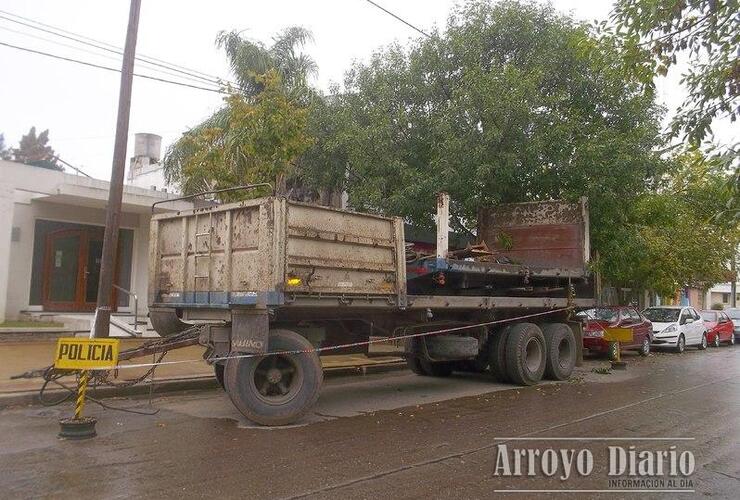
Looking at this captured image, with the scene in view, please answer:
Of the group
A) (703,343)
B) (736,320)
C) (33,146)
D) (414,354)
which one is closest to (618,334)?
(703,343)

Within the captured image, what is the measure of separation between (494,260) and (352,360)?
12.9 feet

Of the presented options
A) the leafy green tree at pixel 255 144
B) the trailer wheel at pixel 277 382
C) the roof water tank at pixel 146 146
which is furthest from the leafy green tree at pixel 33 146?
the trailer wheel at pixel 277 382

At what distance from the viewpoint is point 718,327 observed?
23953 millimetres

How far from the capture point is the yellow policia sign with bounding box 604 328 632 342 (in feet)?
55.4

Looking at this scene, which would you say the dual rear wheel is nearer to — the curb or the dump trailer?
the dump trailer

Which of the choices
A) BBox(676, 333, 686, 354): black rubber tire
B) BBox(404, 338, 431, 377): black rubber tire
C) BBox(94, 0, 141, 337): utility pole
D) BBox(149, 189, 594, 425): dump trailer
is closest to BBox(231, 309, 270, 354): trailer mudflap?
BBox(149, 189, 594, 425): dump trailer

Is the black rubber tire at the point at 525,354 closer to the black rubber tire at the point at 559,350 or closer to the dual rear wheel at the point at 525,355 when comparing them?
the dual rear wheel at the point at 525,355

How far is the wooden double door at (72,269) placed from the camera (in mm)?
16172

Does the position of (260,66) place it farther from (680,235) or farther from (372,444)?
(680,235)

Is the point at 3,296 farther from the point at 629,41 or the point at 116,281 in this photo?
the point at 629,41

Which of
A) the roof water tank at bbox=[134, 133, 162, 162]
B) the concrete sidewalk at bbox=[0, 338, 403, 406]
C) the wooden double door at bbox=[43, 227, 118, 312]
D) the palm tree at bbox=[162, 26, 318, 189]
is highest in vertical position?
the roof water tank at bbox=[134, 133, 162, 162]

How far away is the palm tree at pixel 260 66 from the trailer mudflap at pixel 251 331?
320 inches

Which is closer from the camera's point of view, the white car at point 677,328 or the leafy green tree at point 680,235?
the leafy green tree at point 680,235

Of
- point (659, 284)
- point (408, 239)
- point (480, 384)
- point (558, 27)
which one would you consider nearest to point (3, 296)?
point (408, 239)
